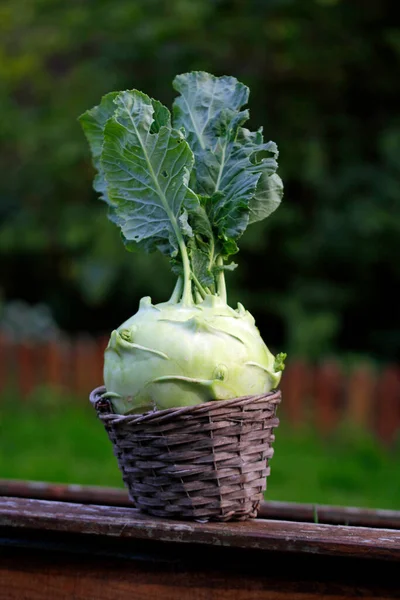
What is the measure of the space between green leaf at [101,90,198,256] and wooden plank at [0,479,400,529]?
2.08ft

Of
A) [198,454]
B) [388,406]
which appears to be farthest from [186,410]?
[388,406]

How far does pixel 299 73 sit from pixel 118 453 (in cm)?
573

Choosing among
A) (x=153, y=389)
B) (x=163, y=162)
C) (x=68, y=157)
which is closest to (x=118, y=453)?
(x=153, y=389)

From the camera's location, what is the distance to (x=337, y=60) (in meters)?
6.39

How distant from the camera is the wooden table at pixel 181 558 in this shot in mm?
1412

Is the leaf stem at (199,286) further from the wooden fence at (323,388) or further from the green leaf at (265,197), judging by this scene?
the wooden fence at (323,388)

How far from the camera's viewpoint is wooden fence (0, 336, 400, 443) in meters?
5.23

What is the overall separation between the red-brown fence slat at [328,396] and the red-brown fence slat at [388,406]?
0.26 meters

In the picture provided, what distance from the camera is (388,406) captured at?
17.1ft

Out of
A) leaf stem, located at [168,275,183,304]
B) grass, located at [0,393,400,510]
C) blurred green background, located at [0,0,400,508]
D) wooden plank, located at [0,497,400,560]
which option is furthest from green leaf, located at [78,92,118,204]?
blurred green background, located at [0,0,400,508]

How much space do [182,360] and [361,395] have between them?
3961 millimetres

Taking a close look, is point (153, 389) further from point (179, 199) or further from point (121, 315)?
point (121, 315)

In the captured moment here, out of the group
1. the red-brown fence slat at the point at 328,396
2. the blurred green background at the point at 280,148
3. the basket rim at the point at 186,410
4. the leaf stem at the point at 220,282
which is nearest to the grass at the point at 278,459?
the red-brown fence slat at the point at 328,396

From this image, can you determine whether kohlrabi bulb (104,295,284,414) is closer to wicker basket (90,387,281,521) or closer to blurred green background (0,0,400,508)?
wicker basket (90,387,281,521)
